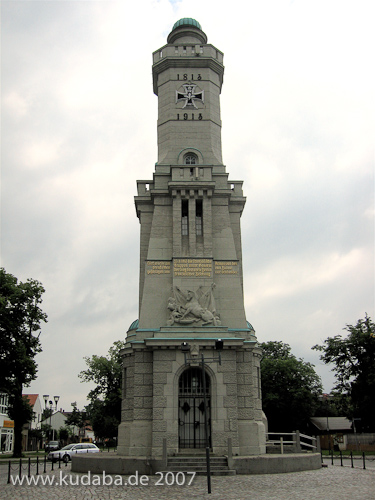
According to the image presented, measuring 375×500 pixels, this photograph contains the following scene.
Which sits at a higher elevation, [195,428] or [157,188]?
[157,188]

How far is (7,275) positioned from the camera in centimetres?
4153

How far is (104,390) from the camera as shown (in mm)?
59594

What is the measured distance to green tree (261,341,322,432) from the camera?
59938 mm

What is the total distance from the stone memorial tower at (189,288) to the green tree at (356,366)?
1695 cm

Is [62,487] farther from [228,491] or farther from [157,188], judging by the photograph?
[157,188]

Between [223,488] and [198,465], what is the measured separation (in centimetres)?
549

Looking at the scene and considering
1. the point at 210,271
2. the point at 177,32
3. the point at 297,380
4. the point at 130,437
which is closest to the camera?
the point at 130,437

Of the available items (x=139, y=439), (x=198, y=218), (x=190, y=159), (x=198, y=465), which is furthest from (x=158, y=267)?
(x=198, y=465)

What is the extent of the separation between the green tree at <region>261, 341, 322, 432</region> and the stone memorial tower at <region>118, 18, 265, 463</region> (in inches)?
1195

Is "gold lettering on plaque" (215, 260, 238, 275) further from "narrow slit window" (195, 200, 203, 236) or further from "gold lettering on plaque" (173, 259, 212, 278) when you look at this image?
"narrow slit window" (195, 200, 203, 236)

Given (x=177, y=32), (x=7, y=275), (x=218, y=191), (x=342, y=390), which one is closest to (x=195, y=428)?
(x=218, y=191)

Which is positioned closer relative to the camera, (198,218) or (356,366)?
(198,218)

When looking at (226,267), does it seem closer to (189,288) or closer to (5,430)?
(189,288)

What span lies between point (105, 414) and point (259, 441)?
112 feet
